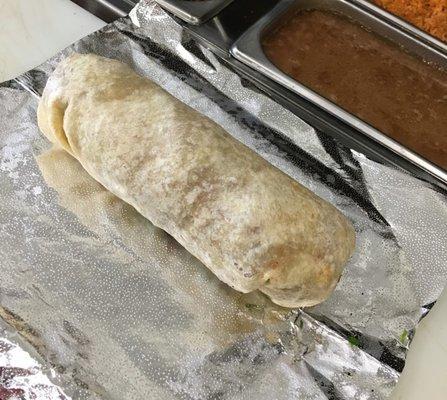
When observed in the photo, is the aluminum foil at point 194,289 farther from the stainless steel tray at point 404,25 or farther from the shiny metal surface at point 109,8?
the stainless steel tray at point 404,25

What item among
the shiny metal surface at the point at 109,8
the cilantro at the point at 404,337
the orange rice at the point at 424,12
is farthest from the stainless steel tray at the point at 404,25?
the cilantro at the point at 404,337

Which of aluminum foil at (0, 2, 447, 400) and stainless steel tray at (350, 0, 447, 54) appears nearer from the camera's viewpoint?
aluminum foil at (0, 2, 447, 400)

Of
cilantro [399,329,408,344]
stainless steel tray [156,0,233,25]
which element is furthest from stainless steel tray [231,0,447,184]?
cilantro [399,329,408,344]

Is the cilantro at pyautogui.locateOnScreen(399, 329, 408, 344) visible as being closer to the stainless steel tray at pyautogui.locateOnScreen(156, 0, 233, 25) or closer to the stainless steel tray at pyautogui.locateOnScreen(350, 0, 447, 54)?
the stainless steel tray at pyautogui.locateOnScreen(350, 0, 447, 54)

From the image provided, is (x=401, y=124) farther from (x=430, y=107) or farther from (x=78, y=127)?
(x=78, y=127)

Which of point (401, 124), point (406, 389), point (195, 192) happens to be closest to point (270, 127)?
point (401, 124)

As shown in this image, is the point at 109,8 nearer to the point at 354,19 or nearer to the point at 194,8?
the point at 194,8
